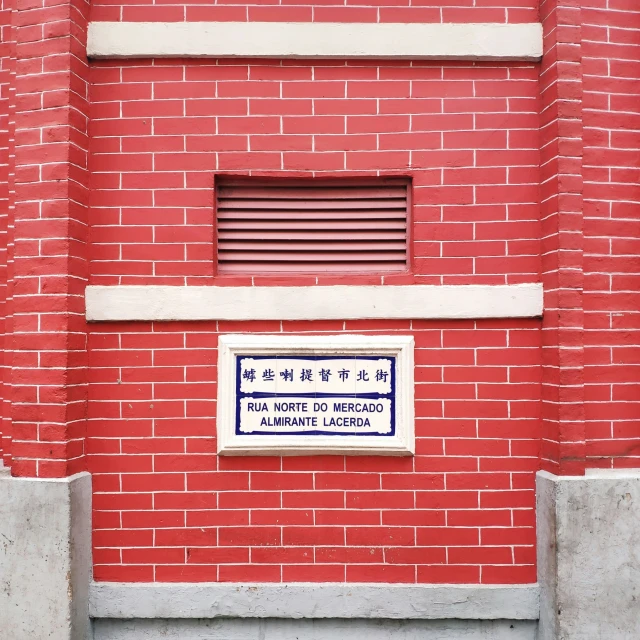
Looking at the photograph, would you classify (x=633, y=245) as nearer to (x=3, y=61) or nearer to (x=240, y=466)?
(x=240, y=466)

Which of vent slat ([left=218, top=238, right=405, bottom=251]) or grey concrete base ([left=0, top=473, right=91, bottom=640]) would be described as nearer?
grey concrete base ([left=0, top=473, right=91, bottom=640])

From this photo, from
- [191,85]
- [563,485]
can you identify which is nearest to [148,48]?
[191,85]

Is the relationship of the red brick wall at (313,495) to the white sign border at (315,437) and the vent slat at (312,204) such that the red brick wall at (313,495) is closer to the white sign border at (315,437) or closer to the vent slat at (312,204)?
the white sign border at (315,437)

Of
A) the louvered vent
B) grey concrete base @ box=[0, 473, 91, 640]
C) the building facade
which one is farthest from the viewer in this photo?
the louvered vent

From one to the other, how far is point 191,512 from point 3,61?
126 inches

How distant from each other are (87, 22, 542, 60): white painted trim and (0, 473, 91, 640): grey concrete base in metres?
2.78

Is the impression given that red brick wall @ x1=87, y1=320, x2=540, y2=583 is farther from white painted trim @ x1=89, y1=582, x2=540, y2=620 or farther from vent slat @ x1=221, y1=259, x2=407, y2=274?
vent slat @ x1=221, y1=259, x2=407, y2=274

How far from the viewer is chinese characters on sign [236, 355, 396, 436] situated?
355cm

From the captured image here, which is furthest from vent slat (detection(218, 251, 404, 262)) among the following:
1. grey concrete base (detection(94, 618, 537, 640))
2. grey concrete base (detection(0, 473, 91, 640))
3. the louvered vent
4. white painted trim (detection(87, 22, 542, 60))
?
grey concrete base (detection(94, 618, 537, 640))

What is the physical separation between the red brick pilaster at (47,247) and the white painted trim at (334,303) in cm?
25

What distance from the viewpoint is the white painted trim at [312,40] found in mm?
3590

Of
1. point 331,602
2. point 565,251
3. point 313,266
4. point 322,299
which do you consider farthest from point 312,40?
point 331,602

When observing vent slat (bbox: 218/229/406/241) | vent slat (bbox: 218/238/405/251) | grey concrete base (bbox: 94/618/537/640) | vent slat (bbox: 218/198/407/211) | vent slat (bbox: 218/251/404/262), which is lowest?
grey concrete base (bbox: 94/618/537/640)

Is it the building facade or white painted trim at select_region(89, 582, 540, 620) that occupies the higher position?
the building facade
